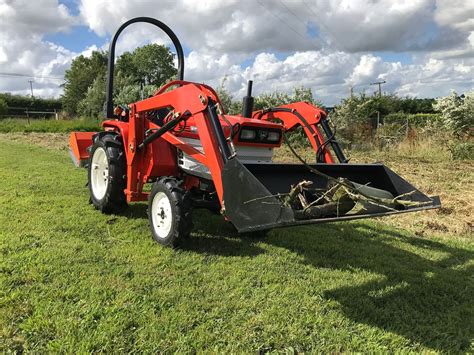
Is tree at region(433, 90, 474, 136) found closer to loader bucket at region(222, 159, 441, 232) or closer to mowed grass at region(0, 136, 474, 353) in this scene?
mowed grass at region(0, 136, 474, 353)

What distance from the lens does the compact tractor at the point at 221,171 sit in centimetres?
329

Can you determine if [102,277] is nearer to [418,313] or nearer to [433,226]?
[418,313]

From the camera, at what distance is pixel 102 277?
3510mm

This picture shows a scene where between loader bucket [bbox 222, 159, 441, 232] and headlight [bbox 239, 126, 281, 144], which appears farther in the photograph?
headlight [bbox 239, 126, 281, 144]

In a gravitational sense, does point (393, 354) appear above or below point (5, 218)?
below

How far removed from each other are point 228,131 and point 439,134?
10836 mm

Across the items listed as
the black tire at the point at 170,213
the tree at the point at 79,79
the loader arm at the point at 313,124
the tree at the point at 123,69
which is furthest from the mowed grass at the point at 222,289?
the tree at the point at 79,79

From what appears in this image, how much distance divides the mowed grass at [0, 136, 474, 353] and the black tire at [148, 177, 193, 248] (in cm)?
14

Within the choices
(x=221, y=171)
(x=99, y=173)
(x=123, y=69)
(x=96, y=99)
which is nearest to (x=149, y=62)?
(x=123, y=69)

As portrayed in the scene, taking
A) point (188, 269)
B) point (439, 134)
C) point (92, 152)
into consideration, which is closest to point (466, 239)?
point (188, 269)

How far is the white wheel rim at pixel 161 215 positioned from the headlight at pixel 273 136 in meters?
1.31

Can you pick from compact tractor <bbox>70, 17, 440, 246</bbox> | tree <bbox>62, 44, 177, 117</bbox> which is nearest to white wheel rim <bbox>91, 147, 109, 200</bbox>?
compact tractor <bbox>70, 17, 440, 246</bbox>

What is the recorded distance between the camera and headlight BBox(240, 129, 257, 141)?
450 centimetres

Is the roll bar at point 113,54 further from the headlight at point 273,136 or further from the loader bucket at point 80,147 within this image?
the headlight at point 273,136
